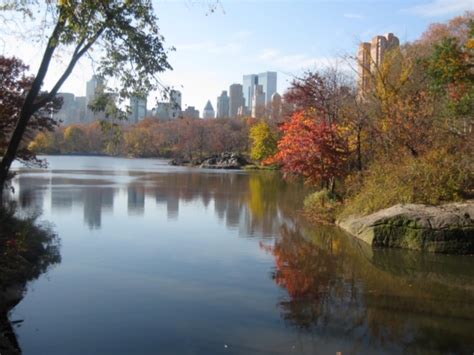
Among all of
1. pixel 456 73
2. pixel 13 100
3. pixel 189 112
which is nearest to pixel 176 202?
pixel 13 100

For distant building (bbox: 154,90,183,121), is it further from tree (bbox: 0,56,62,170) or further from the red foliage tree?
the red foliage tree

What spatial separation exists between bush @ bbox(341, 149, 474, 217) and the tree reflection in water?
29.1 feet

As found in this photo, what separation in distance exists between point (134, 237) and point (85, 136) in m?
91.6

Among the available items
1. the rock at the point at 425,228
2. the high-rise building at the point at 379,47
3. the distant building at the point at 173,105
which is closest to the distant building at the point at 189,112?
the distant building at the point at 173,105

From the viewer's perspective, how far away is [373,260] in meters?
11.0

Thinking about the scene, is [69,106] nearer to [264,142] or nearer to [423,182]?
[423,182]

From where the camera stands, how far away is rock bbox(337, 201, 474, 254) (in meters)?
11.7

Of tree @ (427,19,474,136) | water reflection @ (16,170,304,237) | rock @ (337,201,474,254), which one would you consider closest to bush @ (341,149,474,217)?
rock @ (337,201,474,254)

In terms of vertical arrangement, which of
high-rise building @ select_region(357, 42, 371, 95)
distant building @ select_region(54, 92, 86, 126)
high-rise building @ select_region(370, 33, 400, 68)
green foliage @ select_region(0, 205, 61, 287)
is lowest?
green foliage @ select_region(0, 205, 61, 287)

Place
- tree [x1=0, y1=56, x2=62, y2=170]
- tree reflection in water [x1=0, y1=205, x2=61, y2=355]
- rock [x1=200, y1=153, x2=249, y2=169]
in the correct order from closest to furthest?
1. tree reflection in water [x1=0, y1=205, x2=61, y2=355]
2. tree [x1=0, y1=56, x2=62, y2=170]
3. rock [x1=200, y1=153, x2=249, y2=169]

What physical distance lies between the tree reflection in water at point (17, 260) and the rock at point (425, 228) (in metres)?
7.80

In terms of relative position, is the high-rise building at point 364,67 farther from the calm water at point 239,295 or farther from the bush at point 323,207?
the calm water at point 239,295

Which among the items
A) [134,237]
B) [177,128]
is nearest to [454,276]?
[134,237]

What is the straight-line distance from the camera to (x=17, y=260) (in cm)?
920
